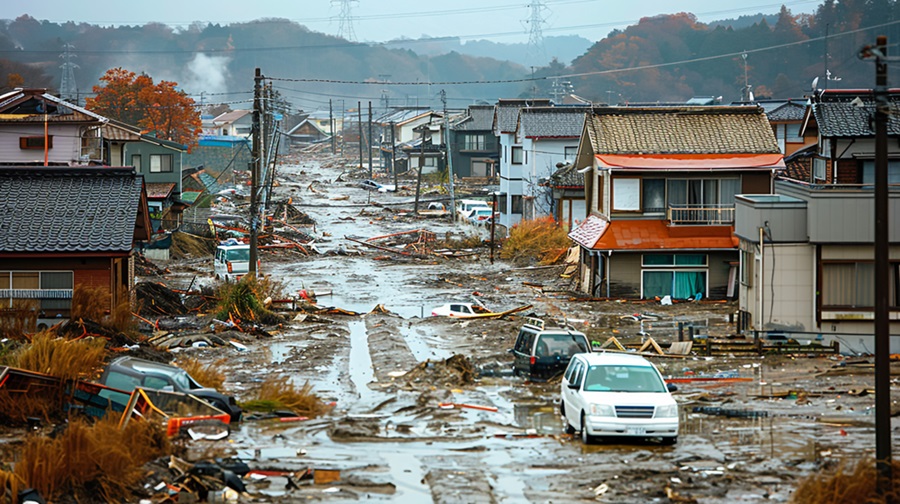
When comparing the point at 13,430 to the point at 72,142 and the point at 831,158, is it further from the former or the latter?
the point at 72,142

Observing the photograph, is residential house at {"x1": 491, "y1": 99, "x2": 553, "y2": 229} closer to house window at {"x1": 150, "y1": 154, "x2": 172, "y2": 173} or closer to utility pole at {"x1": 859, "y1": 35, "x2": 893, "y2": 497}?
house window at {"x1": 150, "y1": 154, "x2": 172, "y2": 173}

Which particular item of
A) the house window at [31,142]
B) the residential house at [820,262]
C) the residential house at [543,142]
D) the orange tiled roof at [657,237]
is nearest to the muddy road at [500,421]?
the residential house at [820,262]

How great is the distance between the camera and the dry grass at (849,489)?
43.1 ft

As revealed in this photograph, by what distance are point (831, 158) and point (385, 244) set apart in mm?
30377

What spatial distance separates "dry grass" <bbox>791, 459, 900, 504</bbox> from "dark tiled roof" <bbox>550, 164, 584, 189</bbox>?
3922 centimetres

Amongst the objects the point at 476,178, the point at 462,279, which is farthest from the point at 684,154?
the point at 476,178

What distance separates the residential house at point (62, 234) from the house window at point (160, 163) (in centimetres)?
2260

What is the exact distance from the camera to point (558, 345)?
78.9ft

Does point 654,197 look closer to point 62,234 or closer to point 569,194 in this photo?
point 569,194

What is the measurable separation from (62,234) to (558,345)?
13461 millimetres

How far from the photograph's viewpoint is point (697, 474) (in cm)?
1550

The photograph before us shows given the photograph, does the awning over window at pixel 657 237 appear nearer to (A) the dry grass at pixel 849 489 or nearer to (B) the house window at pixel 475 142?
(A) the dry grass at pixel 849 489

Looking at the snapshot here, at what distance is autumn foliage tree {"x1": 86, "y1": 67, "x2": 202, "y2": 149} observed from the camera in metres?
79.1

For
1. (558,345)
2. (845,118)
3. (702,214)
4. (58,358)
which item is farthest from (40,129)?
(845,118)
